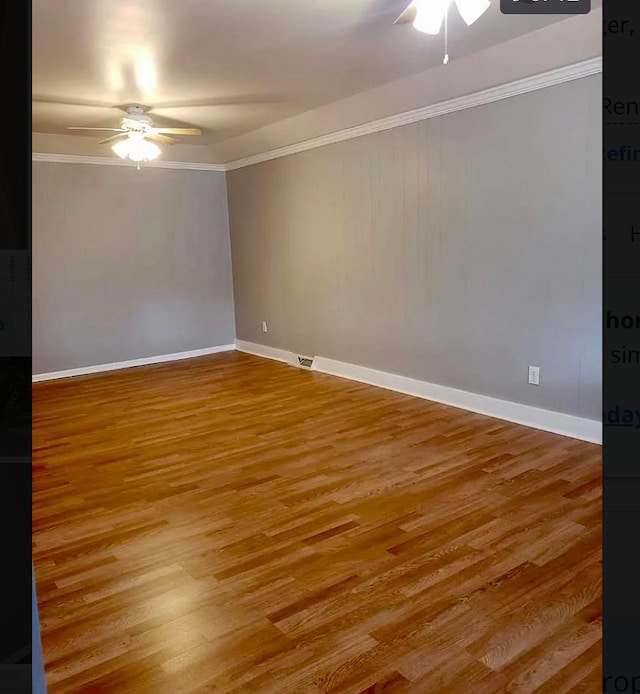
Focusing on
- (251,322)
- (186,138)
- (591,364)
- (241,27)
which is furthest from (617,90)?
(251,322)

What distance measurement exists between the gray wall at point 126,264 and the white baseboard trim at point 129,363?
0.05 m

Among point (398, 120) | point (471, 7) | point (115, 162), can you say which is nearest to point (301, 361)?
point (398, 120)

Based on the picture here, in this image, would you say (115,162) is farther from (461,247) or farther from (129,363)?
(461,247)

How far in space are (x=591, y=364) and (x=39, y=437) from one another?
12.2ft

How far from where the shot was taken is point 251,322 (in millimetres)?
6887

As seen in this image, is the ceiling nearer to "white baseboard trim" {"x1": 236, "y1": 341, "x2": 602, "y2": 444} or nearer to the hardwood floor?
"white baseboard trim" {"x1": 236, "y1": 341, "x2": 602, "y2": 444}

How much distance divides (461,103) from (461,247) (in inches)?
39.4

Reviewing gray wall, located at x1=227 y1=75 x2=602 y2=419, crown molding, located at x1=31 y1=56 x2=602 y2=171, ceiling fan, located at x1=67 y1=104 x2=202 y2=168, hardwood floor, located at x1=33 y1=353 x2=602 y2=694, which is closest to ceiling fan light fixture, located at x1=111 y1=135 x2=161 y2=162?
ceiling fan, located at x1=67 y1=104 x2=202 y2=168

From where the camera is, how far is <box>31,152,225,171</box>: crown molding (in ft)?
18.8

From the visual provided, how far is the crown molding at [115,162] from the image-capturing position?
18.8 ft

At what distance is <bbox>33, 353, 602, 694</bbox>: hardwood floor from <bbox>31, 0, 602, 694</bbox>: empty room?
0.01m

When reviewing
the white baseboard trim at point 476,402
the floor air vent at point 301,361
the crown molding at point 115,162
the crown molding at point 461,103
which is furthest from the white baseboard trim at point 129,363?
the crown molding at point 461,103

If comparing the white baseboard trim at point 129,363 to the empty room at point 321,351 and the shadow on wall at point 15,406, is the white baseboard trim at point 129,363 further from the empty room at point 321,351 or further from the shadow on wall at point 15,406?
the shadow on wall at point 15,406

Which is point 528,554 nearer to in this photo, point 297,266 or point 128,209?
point 297,266
